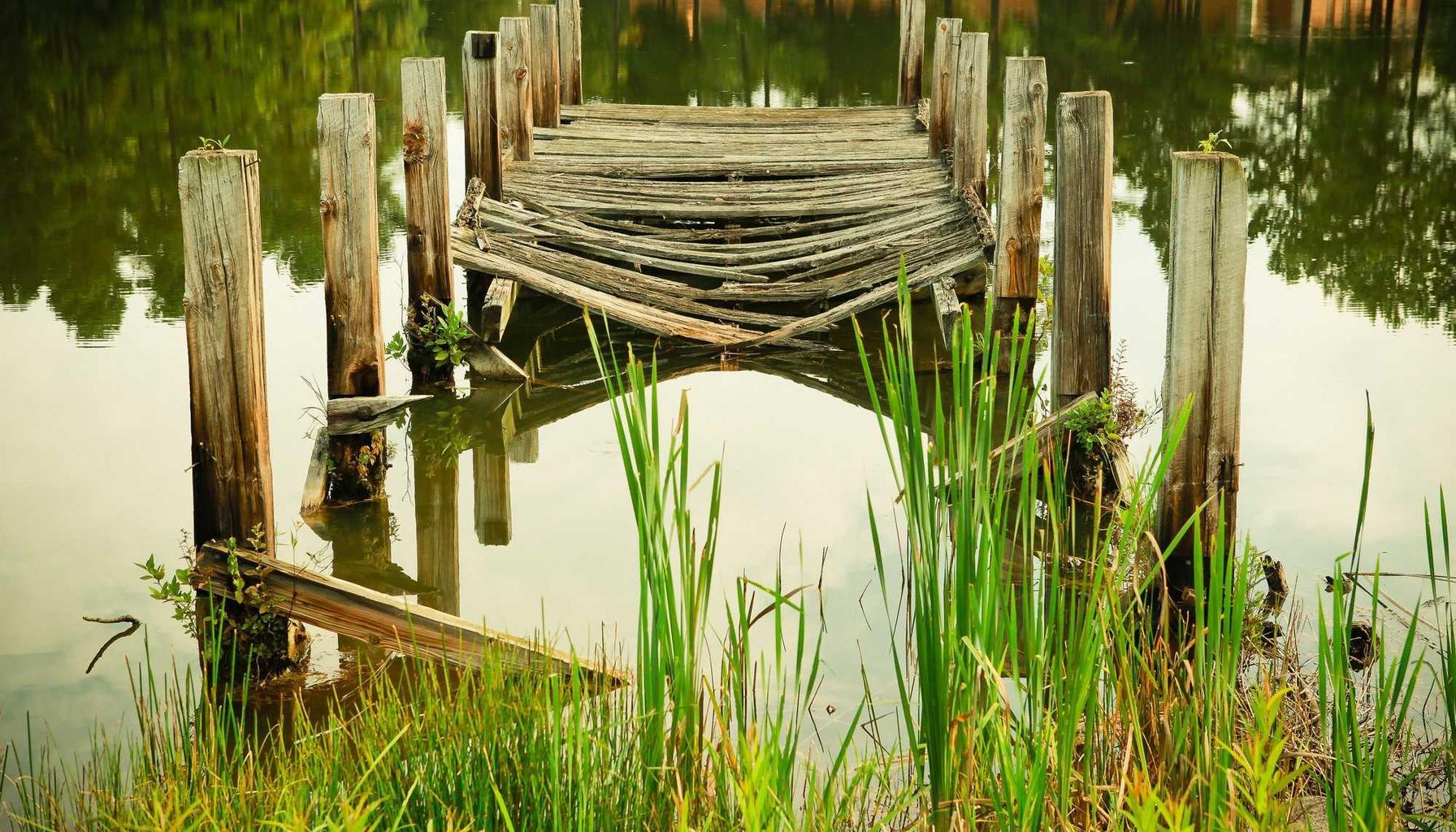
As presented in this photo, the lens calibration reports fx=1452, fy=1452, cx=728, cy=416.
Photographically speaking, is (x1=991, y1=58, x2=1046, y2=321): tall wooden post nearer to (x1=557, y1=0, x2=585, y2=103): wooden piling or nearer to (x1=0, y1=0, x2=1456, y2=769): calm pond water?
(x1=0, y1=0, x2=1456, y2=769): calm pond water

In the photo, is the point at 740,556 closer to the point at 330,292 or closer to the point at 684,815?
the point at 330,292

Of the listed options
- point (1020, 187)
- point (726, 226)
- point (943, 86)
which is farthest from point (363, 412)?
point (943, 86)

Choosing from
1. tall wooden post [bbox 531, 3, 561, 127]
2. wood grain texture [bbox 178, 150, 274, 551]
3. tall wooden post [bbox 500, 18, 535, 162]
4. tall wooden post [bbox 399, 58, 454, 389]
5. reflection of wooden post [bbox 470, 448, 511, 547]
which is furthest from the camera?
tall wooden post [bbox 531, 3, 561, 127]

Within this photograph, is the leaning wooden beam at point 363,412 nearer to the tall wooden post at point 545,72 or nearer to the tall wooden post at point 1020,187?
the tall wooden post at point 1020,187

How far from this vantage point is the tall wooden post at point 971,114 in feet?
27.0

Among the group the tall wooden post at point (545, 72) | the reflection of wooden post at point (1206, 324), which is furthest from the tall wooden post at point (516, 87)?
the reflection of wooden post at point (1206, 324)

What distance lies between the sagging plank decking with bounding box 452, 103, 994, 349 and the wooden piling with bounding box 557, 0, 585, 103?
4.22ft

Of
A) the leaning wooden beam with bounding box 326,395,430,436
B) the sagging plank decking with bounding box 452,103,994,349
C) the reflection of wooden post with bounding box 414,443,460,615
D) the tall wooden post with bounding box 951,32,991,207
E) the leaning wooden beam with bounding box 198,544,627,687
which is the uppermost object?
the tall wooden post with bounding box 951,32,991,207

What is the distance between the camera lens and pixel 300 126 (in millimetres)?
15336

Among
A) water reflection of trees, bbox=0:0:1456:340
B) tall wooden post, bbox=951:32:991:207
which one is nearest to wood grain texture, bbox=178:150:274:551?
water reflection of trees, bbox=0:0:1456:340

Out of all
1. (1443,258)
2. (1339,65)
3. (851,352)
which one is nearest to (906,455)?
(851,352)

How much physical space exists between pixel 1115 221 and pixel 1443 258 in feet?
8.02

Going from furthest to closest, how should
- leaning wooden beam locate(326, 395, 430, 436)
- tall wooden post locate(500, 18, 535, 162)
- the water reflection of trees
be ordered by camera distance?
the water reflection of trees → tall wooden post locate(500, 18, 535, 162) → leaning wooden beam locate(326, 395, 430, 436)

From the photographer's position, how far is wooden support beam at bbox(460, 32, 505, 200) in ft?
27.0
